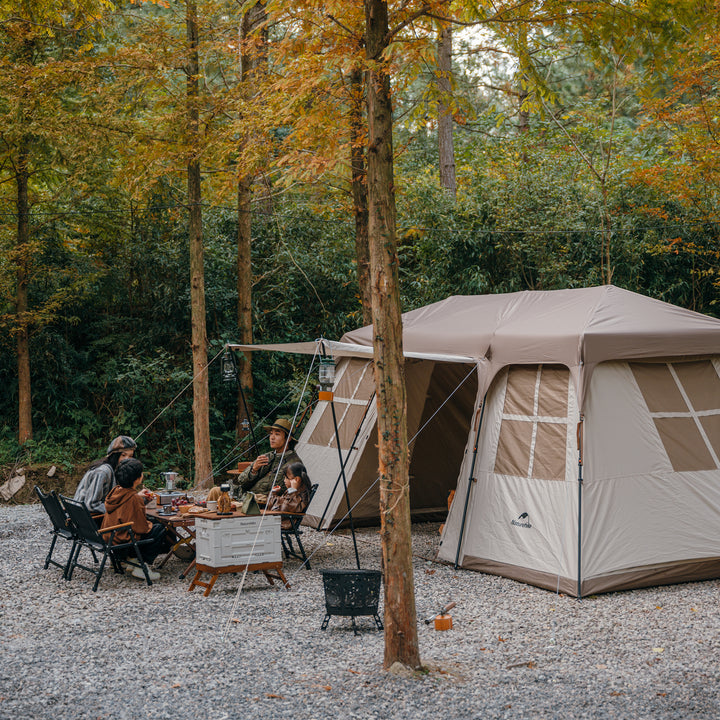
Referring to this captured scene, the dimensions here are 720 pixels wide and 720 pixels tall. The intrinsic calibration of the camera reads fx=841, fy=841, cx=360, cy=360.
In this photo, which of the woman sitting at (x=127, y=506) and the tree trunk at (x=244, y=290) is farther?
the tree trunk at (x=244, y=290)

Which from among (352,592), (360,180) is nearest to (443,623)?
(352,592)

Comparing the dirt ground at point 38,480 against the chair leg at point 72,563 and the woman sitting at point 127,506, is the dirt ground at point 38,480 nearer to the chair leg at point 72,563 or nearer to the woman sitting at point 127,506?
the chair leg at point 72,563

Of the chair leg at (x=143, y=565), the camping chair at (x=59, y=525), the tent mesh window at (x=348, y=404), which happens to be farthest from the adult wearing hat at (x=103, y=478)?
the tent mesh window at (x=348, y=404)

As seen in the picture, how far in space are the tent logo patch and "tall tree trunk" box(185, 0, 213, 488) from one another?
16.7ft

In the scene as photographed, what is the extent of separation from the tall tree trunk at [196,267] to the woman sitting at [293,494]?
3671mm

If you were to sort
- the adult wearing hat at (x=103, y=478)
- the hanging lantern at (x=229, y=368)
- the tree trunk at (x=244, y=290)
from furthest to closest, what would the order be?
the tree trunk at (x=244, y=290) < the hanging lantern at (x=229, y=368) < the adult wearing hat at (x=103, y=478)

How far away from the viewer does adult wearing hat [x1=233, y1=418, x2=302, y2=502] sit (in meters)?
7.77

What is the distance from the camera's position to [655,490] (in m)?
6.86

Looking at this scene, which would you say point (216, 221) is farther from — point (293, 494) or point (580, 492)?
point (580, 492)

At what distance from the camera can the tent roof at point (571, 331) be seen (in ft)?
22.6

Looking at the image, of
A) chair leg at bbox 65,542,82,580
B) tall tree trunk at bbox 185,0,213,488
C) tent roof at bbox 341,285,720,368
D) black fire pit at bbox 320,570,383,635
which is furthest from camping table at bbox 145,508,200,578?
tall tree trunk at bbox 185,0,213,488

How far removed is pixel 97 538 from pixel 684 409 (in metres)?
5.00

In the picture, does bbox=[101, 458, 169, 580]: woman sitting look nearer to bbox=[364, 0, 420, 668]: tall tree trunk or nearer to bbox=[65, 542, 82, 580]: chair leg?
bbox=[65, 542, 82, 580]: chair leg

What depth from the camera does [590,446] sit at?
6777 mm
